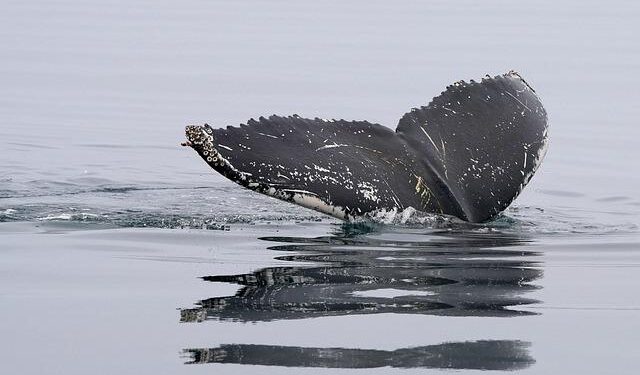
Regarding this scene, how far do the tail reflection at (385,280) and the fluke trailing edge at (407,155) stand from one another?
0.25 metres

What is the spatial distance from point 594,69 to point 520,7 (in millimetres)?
19135

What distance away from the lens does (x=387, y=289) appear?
6719 mm

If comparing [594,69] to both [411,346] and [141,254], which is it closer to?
[141,254]

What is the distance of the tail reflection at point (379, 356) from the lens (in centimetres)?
526

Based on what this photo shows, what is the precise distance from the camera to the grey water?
553 cm

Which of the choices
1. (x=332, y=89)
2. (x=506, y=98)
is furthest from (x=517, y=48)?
(x=506, y=98)

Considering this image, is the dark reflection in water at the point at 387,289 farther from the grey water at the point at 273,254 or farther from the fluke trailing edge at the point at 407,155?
the fluke trailing edge at the point at 407,155

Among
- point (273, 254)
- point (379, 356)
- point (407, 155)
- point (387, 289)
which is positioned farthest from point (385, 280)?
point (407, 155)

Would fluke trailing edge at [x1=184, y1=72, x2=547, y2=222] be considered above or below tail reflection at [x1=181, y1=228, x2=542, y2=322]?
above

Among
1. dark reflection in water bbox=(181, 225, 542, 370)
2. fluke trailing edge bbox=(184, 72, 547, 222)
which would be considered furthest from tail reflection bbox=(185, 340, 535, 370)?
fluke trailing edge bbox=(184, 72, 547, 222)

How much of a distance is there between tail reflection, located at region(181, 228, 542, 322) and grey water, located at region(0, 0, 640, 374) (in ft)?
0.06

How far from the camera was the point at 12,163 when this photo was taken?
12.6m

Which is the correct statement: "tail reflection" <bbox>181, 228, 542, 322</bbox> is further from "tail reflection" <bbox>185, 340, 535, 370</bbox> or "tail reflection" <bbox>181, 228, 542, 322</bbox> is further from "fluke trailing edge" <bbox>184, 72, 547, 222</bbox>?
"tail reflection" <bbox>185, 340, 535, 370</bbox>

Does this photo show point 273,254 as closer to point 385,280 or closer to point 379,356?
point 385,280
